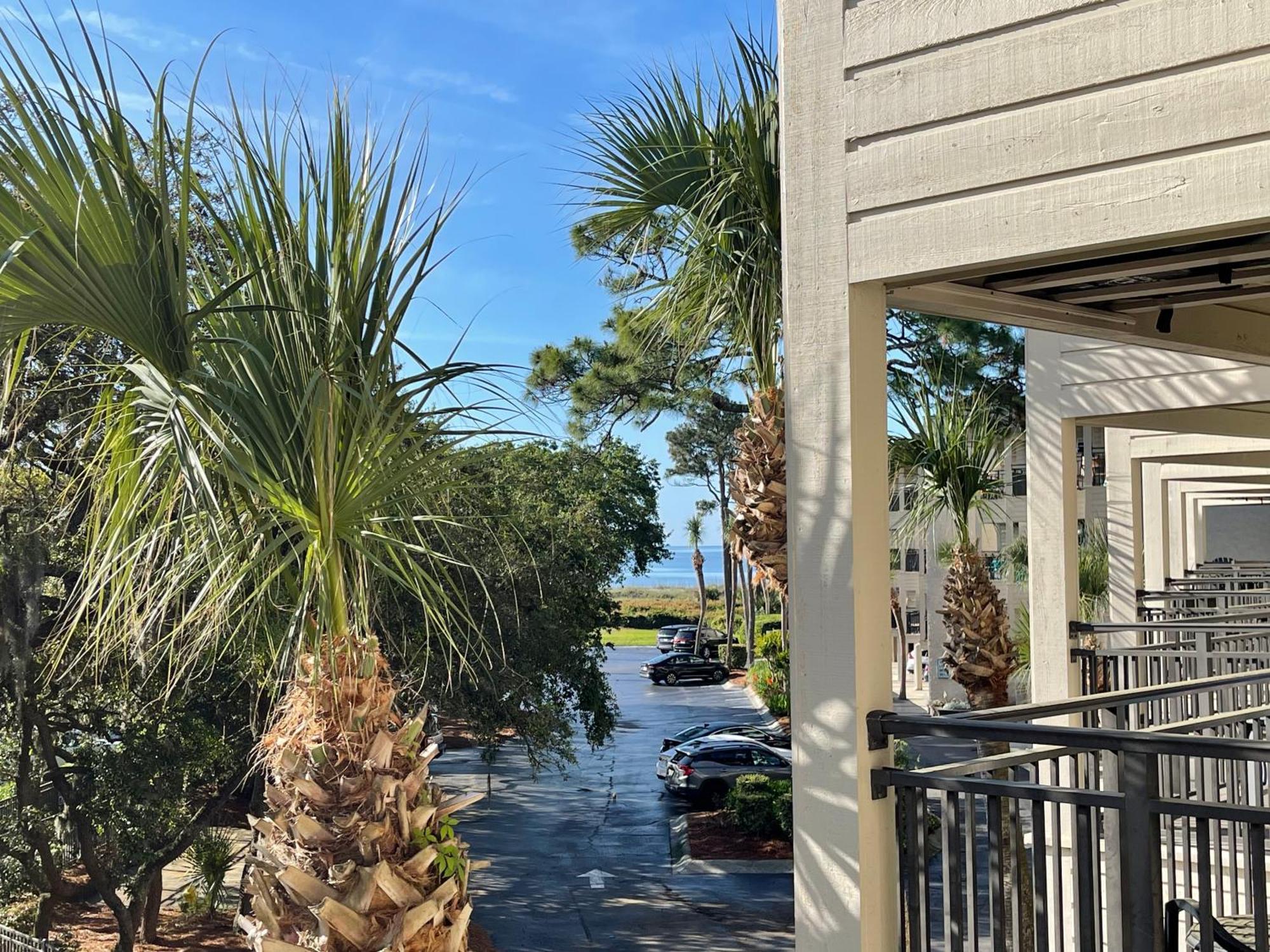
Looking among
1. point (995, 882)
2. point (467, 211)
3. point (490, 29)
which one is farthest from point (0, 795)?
point (490, 29)

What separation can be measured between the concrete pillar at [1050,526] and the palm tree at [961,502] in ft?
5.83

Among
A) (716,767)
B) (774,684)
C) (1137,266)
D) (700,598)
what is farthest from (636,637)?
(1137,266)

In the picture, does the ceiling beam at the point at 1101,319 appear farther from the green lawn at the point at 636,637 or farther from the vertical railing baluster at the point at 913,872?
the green lawn at the point at 636,637

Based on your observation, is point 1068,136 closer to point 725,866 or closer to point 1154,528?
point 1154,528

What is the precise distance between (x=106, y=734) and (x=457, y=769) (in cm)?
1307

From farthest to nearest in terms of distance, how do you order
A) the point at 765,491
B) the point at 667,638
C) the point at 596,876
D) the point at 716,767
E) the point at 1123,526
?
the point at 667,638, the point at 716,767, the point at 596,876, the point at 1123,526, the point at 765,491

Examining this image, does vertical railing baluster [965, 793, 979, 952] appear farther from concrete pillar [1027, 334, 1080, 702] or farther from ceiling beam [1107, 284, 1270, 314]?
concrete pillar [1027, 334, 1080, 702]

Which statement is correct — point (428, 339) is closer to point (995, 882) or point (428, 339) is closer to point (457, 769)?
point (995, 882)

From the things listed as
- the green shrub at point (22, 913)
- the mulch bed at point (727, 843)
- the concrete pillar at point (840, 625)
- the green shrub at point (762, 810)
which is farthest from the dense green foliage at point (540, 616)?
the concrete pillar at point (840, 625)

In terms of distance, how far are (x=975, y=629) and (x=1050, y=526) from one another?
2.88 m

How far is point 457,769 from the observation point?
81.6 ft

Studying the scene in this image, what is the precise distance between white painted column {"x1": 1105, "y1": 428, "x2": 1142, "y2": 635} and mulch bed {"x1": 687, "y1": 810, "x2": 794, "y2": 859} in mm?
7163

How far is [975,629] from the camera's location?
36.9 feet

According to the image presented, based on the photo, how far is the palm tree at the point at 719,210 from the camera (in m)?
6.32
